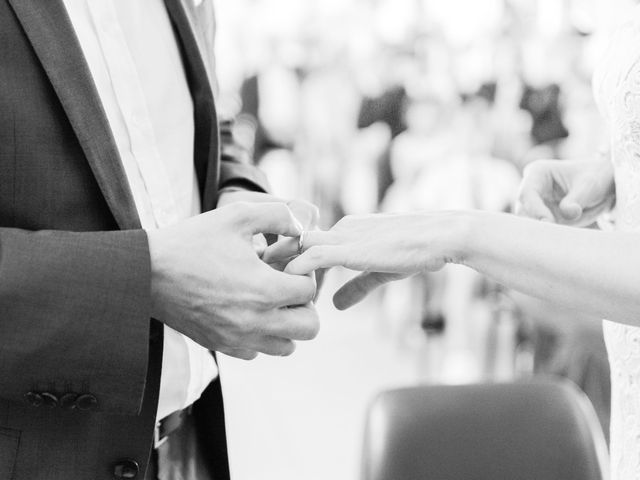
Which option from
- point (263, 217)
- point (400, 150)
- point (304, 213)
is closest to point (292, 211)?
point (304, 213)

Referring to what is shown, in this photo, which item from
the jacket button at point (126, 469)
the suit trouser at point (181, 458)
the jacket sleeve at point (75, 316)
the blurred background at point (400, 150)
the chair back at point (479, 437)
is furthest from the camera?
the blurred background at point (400, 150)

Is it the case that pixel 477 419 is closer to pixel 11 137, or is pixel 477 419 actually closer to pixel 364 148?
pixel 11 137

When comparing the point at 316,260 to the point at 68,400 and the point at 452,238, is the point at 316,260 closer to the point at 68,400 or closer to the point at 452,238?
the point at 452,238

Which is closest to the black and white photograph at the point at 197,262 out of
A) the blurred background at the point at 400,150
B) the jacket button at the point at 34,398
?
the jacket button at the point at 34,398

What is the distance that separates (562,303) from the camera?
1095mm

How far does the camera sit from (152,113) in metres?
1.16

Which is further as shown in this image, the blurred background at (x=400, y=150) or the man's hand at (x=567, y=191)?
the blurred background at (x=400, y=150)

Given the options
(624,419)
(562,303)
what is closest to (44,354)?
(562,303)

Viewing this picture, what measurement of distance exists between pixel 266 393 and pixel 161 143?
3.02m

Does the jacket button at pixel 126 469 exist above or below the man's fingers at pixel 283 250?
below

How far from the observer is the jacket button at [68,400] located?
908 mm

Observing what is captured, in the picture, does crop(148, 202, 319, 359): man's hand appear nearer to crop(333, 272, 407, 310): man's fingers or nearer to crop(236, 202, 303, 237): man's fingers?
crop(236, 202, 303, 237): man's fingers

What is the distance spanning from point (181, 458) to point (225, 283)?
1.36 ft

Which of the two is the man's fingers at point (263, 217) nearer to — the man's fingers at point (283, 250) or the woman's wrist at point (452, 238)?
the man's fingers at point (283, 250)
